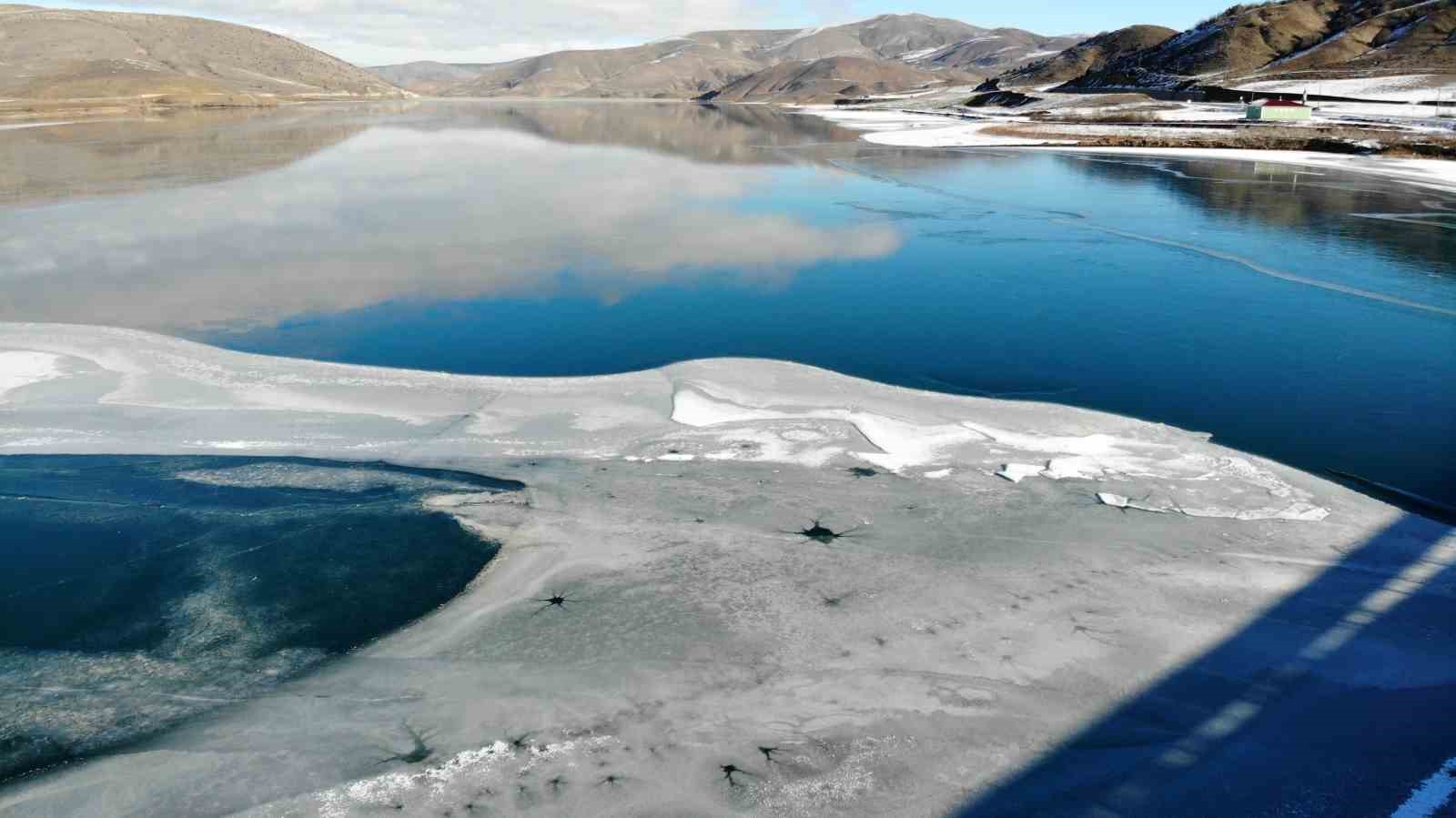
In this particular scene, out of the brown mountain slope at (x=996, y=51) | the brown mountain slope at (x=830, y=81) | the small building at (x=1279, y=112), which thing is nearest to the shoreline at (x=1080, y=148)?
the small building at (x=1279, y=112)

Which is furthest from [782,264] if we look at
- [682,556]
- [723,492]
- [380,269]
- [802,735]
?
[802,735]

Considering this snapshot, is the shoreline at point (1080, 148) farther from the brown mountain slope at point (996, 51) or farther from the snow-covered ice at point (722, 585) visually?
the brown mountain slope at point (996, 51)

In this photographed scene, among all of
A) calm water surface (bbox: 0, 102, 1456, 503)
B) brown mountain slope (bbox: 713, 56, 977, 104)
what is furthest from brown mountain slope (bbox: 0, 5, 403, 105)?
calm water surface (bbox: 0, 102, 1456, 503)

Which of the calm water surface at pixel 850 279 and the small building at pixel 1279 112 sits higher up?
the small building at pixel 1279 112

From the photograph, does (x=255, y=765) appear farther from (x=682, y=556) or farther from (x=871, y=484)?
(x=871, y=484)

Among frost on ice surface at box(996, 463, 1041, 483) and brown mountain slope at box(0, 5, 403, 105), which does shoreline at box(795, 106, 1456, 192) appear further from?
brown mountain slope at box(0, 5, 403, 105)

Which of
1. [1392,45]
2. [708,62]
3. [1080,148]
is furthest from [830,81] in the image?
[1080,148]

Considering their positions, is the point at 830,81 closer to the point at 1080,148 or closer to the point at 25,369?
the point at 1080,148
